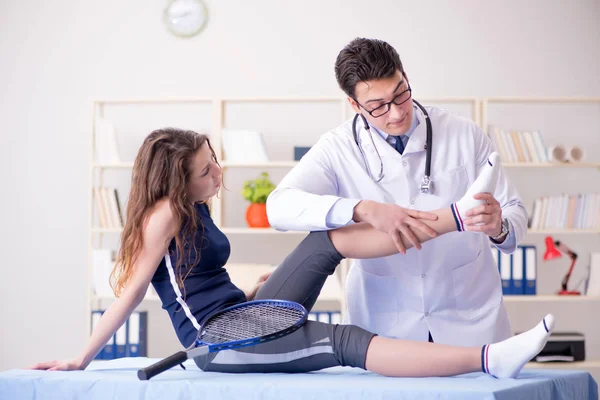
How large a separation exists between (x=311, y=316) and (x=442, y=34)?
188 cm

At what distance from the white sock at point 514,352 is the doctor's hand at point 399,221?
1.00 feet

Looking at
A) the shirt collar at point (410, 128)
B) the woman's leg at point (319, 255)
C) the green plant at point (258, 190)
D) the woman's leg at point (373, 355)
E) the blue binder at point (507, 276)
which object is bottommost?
the blue binder at point (507, 276)

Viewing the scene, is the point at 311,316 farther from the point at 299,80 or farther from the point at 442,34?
the point at 442,34

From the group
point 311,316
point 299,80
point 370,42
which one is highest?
point 299,80

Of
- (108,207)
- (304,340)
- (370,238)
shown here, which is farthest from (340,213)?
(108,207)

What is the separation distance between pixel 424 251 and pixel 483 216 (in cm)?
38

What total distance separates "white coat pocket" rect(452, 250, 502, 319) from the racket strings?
575 millimetres

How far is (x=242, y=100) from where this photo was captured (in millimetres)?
3857

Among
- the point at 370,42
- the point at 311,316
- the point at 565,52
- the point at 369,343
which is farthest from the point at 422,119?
the point at 565,52

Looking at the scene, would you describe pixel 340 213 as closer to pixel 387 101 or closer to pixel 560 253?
pixel 387 101

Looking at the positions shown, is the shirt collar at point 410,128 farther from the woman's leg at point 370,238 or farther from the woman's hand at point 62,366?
the woman's hand at point 62,366

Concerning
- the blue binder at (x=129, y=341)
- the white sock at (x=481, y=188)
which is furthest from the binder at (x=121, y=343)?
the white sock at (x=481, y=188)

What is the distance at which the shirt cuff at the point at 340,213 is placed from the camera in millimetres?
1612

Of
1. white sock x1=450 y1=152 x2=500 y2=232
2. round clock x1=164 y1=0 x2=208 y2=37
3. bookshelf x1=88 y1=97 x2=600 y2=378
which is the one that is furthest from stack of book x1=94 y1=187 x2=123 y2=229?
white sock x1=450 y1=152 x2=500 y2=232
